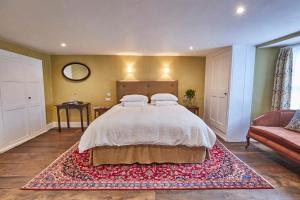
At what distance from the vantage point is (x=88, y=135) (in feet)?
8.23

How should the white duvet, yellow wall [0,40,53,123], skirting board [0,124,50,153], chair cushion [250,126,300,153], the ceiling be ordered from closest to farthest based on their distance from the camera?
the ceiling, chair cushion [250,126,300,153], the white duvet, skirting board [0,124,50,153], yellow wall [0,40,53,123]

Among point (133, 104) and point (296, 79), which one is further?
point (133, 104)

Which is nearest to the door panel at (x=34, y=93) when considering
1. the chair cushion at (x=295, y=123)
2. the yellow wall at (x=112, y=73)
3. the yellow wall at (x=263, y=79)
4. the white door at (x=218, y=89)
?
the yellow wall at (x=112, y=73)

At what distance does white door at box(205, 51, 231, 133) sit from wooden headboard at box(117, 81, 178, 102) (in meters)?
1.00

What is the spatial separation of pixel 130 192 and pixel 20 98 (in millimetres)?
3269

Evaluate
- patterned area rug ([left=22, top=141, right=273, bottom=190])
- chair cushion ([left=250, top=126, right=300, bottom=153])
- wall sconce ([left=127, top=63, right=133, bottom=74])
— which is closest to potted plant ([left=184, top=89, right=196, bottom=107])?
wall sconce ([left=127, top=63, right=133, bottom=74])

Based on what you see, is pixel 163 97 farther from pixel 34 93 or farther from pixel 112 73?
pixel 34 93

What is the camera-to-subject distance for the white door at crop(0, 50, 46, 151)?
3.22 m

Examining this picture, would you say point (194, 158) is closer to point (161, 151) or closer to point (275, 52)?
point (161, 151)

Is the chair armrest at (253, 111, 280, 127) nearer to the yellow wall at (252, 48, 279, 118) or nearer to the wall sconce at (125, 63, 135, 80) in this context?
the yellow wall at (252, 48, 279, 118)

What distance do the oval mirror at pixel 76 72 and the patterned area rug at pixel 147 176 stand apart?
8.75ft

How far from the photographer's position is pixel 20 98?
360cm

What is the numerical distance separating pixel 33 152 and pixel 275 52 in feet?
17.8

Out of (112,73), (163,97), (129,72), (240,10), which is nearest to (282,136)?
(240,10)
